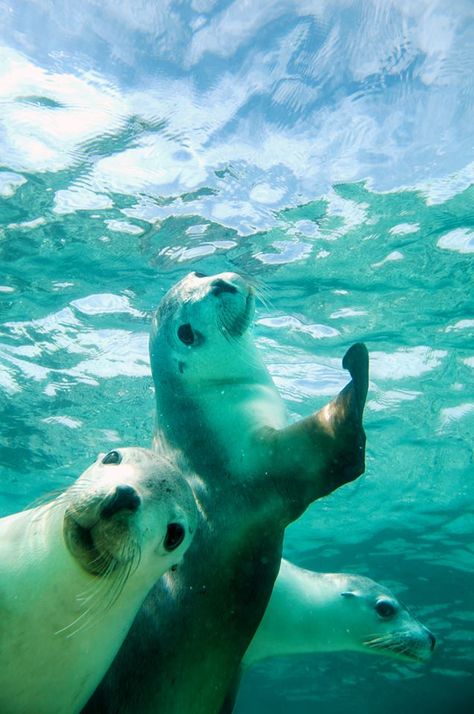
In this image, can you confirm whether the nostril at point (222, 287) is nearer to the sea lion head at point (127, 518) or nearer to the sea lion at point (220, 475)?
the sea lion at point (220, 475)

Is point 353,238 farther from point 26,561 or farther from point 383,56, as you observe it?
point 26,561

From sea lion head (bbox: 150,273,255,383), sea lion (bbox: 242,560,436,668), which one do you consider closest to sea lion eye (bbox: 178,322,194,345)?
sea lion head (bbox: 150,273,255,383)

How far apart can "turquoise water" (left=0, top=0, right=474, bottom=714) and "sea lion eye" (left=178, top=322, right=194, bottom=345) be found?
11.9 ft

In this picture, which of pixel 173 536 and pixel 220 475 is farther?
pixel 220 475

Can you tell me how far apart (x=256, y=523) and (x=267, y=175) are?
5.09 metres

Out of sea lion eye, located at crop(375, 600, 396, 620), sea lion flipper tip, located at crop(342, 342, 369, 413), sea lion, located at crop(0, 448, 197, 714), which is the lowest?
sea lion eye, located at crop(375, 600, 396, 620)

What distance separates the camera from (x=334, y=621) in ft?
15.9

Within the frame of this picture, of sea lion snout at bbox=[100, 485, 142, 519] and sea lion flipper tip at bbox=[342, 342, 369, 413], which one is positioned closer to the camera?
sea lion snout at bbox=[100, 485, 142, 519]

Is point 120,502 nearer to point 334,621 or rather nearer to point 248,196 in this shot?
point 334,621

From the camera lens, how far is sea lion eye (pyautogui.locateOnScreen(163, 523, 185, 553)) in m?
2.21

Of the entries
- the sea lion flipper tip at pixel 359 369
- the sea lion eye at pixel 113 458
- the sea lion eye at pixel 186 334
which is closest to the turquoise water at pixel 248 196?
the sea lion eye at pixel 186 334

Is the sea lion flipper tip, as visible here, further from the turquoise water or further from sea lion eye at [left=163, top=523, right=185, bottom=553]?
the turquoise water

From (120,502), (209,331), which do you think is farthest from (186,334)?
(120,502)

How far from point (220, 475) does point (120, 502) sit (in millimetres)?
1156
